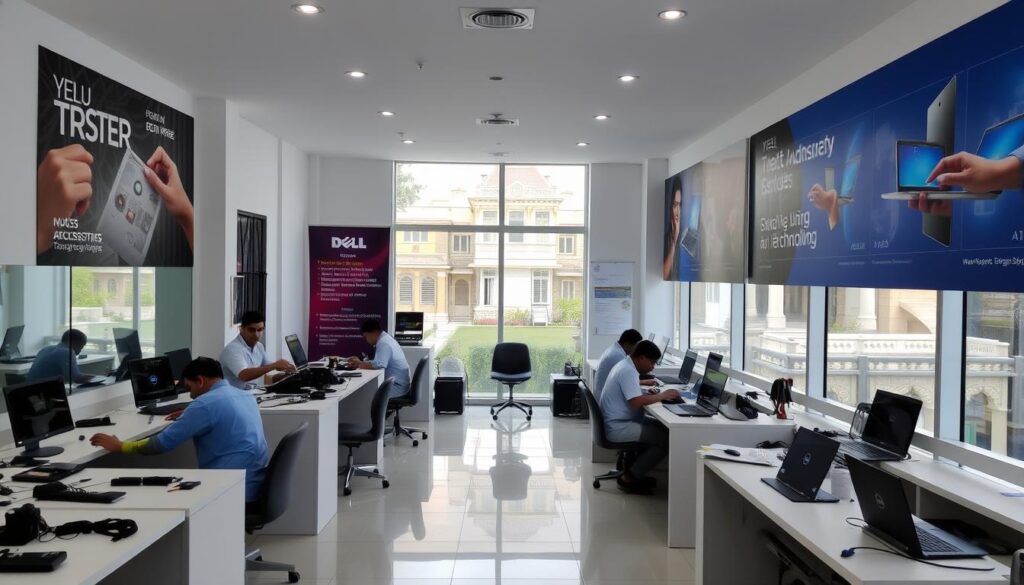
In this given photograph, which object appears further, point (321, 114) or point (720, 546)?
point (321, 114)

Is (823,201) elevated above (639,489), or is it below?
above

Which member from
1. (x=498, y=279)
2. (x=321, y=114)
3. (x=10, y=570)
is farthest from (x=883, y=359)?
(x=498, y=279)

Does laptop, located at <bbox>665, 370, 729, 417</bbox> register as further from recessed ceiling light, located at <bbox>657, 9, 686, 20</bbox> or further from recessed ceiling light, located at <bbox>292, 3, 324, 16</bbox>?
recessed ceiling light, located at <bbox>292, 3, 324, 16</bbox>

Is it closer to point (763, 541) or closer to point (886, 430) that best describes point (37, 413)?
point (763, 541)

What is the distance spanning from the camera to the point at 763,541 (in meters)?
4.20

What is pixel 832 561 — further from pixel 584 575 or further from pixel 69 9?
pixel 69 9

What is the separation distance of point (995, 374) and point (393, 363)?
569 centimetres

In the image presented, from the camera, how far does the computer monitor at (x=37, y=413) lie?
3.82 metres

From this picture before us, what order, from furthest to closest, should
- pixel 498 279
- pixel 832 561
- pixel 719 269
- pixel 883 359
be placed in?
pixel 498 279 → pixel 719 269 → pixel 883 359 → pixel 832 561

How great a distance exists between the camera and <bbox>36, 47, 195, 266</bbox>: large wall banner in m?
4.60

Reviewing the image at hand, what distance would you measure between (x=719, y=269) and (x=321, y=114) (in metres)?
4.22

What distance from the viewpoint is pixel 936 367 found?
416 cm

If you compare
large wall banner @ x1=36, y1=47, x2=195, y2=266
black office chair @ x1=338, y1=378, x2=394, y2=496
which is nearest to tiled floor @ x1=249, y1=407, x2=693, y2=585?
black office chair @ x1=338, y1=378, x2=394, y2=496

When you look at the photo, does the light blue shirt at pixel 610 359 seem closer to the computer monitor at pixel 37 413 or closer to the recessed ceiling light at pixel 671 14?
the recessed ceiling light at pixel 671 14
